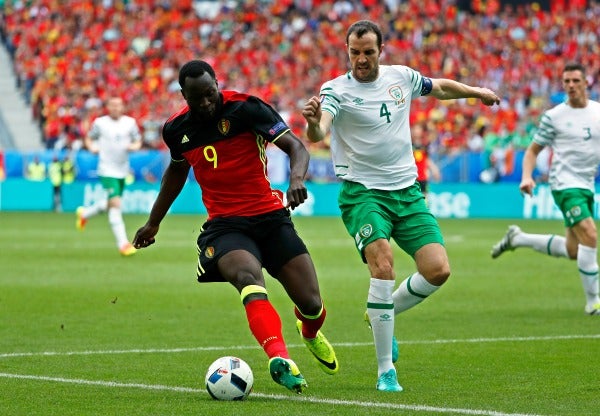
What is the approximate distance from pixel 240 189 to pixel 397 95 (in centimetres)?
145

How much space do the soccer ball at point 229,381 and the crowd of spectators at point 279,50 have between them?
29.9m

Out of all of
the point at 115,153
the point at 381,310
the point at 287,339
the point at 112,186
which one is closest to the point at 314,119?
Result: the point at 381,310

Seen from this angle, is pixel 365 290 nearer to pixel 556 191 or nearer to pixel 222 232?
pixel 556 191

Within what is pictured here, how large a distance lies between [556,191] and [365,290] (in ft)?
11.7

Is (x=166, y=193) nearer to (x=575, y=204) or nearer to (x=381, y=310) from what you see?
(x=381, y=310)

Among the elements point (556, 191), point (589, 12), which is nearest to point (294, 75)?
point (589, 12)

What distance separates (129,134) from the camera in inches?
851

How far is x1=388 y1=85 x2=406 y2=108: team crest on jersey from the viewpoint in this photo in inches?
360

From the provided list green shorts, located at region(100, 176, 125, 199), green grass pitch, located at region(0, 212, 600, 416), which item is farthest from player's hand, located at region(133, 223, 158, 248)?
green shorts, located at region(100, 176, 125, 199)

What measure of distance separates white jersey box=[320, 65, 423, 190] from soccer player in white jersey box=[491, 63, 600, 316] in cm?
409

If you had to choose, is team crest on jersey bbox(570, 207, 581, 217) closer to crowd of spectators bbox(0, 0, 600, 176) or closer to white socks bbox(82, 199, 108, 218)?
white socks bbox(82, 199, 108, 218)

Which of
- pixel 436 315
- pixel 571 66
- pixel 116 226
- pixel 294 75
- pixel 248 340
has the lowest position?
pixel 294 75

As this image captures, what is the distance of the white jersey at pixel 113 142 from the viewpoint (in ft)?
69.7

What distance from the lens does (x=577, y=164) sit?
13.1 meters
